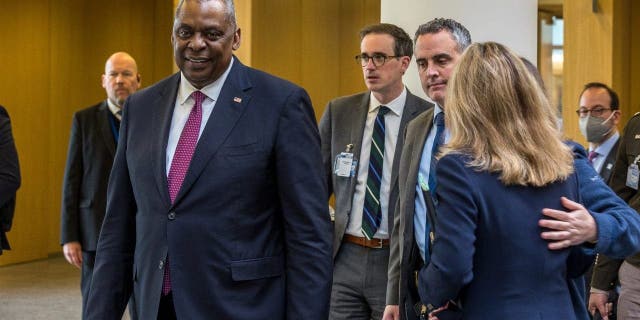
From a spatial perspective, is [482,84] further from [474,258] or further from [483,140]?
[474,258]

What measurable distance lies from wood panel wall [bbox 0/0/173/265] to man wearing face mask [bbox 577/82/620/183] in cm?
750

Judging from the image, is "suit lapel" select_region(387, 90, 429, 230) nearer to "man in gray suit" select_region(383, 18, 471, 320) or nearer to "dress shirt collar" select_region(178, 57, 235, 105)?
"man in gray suit" select_region(383, 18, 471, 320)

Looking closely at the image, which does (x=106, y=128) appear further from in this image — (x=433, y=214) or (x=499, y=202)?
(x=499, y=202)

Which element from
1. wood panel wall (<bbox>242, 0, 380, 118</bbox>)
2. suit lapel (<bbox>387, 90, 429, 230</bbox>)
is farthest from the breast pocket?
wood panel wall (<bbox>242, 0, 380, 118</bbox>)

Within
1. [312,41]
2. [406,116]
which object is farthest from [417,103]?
[312,41]

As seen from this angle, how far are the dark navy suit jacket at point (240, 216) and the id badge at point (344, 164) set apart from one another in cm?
148

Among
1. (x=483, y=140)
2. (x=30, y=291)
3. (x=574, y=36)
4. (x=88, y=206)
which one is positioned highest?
(x=574, y=36)

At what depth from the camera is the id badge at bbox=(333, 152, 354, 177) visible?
4555 millimetres

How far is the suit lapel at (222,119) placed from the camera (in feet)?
9.57

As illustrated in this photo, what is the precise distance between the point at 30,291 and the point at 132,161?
7235 millimetres

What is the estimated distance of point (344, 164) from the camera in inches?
180

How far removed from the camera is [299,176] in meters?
2.95

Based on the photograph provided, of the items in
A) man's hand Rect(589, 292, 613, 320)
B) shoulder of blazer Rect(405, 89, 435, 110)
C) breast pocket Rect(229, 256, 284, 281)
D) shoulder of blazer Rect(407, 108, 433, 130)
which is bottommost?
man's hand Rect(589, 292, 613, 320)

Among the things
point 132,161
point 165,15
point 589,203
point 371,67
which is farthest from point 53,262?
point 589,203
